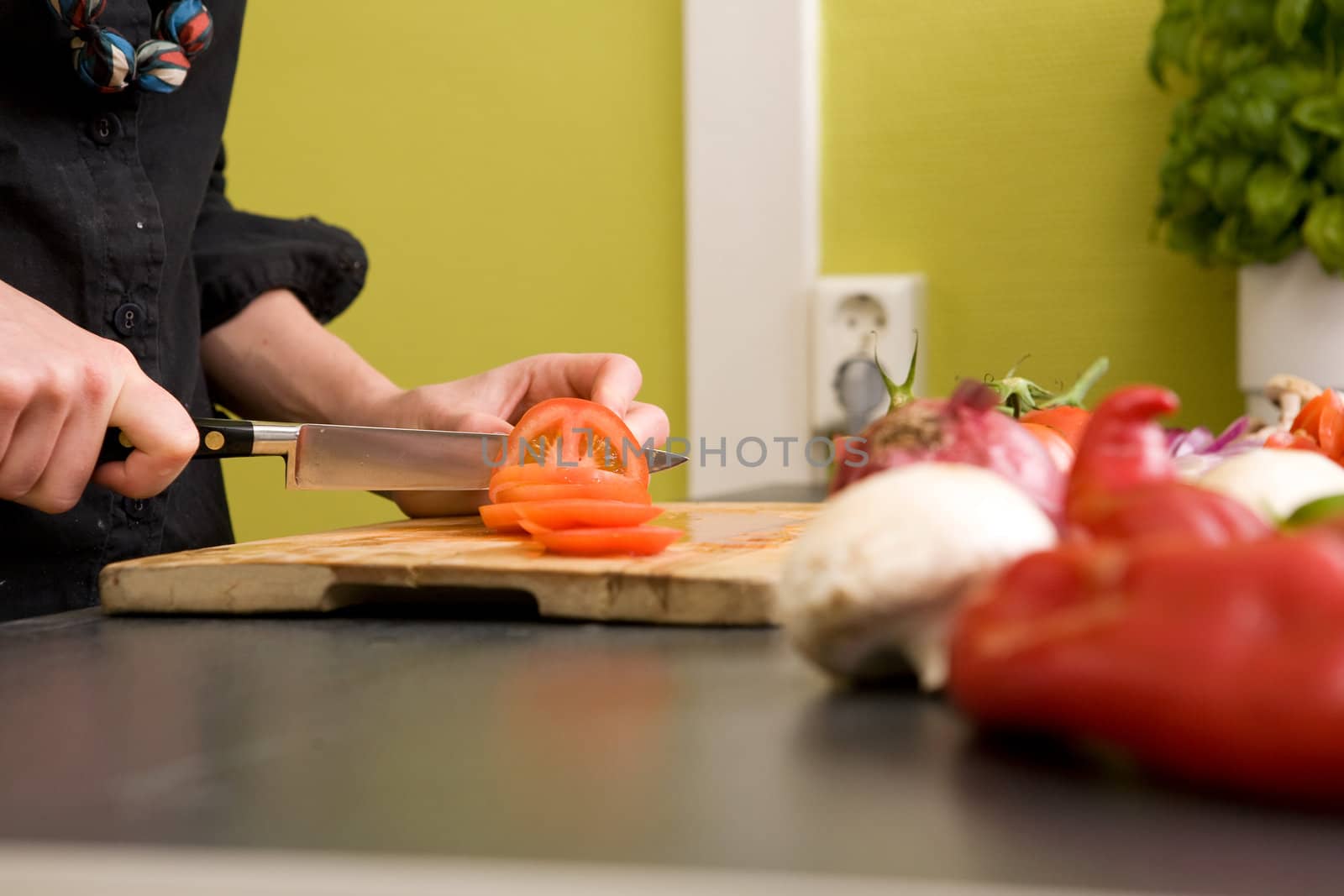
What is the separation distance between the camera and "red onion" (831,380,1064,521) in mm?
540

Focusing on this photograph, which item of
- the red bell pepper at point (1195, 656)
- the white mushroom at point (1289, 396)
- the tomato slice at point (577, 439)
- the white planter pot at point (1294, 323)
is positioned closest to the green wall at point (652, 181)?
the white planter pot at point (1294, 323)

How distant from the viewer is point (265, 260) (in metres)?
1.38

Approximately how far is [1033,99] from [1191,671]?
64.2 inches

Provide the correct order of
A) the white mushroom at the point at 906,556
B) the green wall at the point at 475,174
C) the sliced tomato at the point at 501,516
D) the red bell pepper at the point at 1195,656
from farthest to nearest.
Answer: the green wall at the point at 475,174 → the sliced tomato at the point at 501,516 → the white mushroom at the point at 906,556 → the red bell pepper at the point at 1195,656

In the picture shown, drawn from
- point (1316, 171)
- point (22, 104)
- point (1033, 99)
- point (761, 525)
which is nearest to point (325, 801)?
point (761, 525)

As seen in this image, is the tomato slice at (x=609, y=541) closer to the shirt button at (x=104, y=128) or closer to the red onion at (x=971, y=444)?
the red onion at (x=971, y=444)

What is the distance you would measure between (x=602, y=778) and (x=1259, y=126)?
1405 millimetres

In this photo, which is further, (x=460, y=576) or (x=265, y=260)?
(x=265, y=260)

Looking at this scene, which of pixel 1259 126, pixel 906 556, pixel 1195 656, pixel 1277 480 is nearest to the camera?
pixel 1195 656

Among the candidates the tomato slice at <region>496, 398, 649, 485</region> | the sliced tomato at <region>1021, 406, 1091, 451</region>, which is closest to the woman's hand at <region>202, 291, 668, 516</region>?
the tomato slice at <region>496, 398, 649, 485</region>

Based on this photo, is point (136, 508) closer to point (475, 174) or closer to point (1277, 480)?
point (1277, 480)

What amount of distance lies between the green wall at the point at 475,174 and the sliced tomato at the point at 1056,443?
1270 millimetres

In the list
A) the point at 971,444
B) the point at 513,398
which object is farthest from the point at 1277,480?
the point at 513,398

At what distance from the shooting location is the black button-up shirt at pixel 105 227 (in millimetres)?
1074
